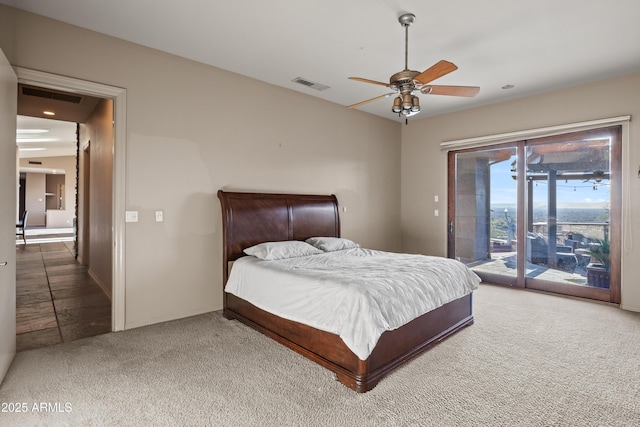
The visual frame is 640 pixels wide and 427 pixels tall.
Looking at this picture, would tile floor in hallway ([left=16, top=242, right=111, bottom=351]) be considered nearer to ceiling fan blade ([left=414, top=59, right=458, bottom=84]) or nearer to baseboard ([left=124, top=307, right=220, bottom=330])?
baseboard ([left=124, top=307, right=220, bottom=330])

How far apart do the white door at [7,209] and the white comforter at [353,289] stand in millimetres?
1770

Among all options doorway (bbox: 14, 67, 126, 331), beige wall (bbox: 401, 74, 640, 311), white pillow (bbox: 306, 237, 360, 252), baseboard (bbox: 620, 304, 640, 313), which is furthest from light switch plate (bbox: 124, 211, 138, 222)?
baseboard (bbox: 620, 304, 640, 313)

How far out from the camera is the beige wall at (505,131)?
4070 mm

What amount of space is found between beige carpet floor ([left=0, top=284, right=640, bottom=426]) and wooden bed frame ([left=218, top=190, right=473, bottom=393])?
91 mm

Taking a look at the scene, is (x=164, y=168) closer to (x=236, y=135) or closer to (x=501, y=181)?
(x=236, y=135)

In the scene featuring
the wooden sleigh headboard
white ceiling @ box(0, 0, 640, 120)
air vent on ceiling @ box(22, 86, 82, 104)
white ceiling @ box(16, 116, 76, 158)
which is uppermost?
white ceiling @ box(16, 116, 76, 158)

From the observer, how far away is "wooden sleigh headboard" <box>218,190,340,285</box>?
3.86 m

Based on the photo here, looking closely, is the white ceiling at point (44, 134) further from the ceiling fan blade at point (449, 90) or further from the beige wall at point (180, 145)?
the ceiling fan blade at point (449, 90)

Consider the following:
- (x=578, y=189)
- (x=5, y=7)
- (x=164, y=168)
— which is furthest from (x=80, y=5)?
(x=578, y=189)

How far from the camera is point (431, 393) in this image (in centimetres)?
227

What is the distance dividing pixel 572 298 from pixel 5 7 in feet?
22.8

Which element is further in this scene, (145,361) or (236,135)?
(236,135)

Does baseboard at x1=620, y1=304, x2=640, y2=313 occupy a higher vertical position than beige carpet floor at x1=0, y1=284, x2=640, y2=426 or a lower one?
higher

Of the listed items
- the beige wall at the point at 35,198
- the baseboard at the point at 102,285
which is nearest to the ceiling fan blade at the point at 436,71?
the baseboard at the point at 102,285
